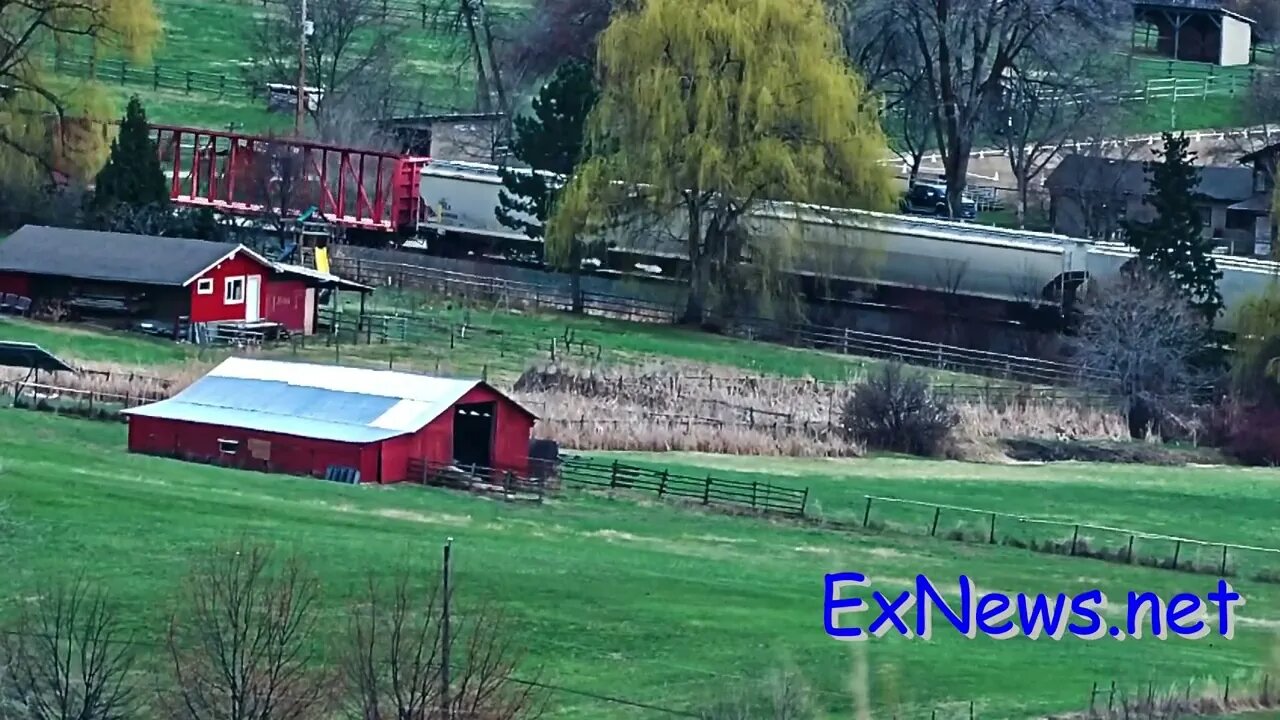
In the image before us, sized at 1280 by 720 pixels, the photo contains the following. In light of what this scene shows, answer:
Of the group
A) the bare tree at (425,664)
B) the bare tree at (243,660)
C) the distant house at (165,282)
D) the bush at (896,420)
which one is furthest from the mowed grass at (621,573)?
the distant house at (165,282)

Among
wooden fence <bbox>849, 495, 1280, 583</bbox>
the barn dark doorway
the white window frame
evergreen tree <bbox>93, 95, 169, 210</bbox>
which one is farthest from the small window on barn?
wooden fence <bbox>849, 495, 1280, 583</bbox>

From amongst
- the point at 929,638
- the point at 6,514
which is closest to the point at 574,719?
the point at 929,638

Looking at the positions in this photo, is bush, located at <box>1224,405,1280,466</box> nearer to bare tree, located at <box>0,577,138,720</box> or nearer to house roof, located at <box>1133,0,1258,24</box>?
bare tree, located at <box>0,577,138,720</box>

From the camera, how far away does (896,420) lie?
4947cm

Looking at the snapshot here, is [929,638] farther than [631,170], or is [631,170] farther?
[631,170]

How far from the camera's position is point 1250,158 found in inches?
2869

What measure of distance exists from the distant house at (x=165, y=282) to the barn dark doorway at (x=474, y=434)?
43.1 feet

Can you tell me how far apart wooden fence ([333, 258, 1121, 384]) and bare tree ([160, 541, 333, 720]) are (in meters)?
32.2

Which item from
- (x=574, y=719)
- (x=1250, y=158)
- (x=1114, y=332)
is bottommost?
(x=574, y=719)

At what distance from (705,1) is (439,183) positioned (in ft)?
33.4

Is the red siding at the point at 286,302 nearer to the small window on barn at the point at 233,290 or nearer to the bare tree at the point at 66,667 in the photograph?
the small window on barn at the point at 233,290

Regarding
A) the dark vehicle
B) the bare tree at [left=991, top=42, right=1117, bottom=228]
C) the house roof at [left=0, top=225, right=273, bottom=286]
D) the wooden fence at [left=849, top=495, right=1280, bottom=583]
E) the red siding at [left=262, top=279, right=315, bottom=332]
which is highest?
the bare tree at [left=991, top=42, right=1117, bottom=228]

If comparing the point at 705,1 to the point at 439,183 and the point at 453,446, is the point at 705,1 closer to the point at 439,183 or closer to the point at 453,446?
the point at 439,183

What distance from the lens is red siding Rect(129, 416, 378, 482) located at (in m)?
40.8
